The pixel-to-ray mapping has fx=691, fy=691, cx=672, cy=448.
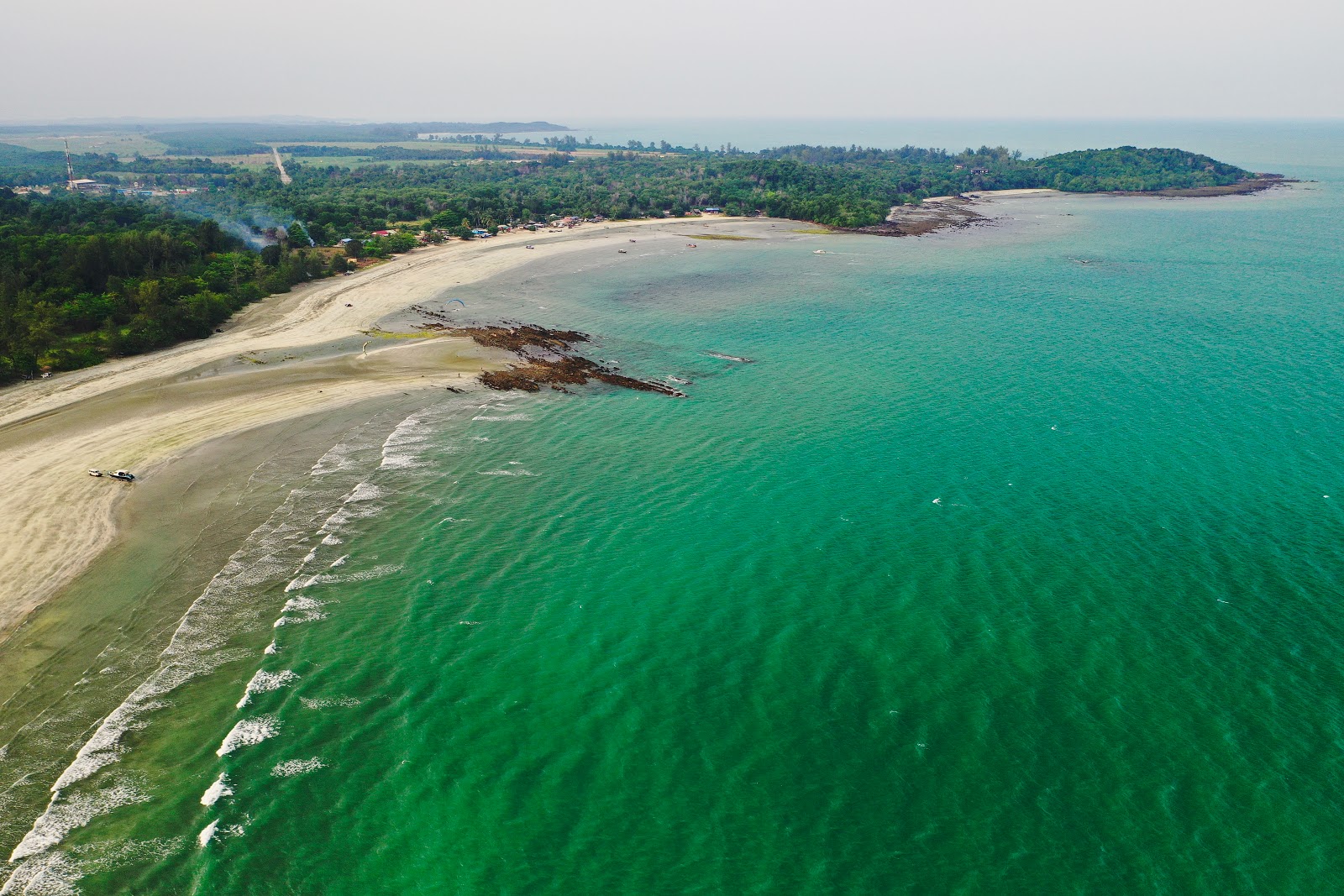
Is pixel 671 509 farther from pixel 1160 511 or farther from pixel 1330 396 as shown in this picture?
pixel 1330 396

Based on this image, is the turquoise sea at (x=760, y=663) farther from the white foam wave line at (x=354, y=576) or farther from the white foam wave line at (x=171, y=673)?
the white foam wave line at (x=354, y=576)

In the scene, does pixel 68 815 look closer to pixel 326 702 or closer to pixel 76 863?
pixel 76 863

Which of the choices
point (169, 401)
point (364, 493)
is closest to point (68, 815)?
point (364, 493)

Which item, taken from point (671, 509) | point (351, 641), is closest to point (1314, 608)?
point (671, 509)

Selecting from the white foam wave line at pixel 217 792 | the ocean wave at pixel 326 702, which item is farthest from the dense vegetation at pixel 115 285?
the white foam wave line at pixel 217 792

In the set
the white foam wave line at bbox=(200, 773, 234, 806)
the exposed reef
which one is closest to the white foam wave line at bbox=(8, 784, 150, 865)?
the white foam wave line at bbox=(200, 773, 234, 806)

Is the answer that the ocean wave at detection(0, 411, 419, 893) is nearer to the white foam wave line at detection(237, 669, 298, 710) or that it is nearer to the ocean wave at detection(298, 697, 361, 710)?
the white foam wave line at detection(237, 669, 298, 710)
